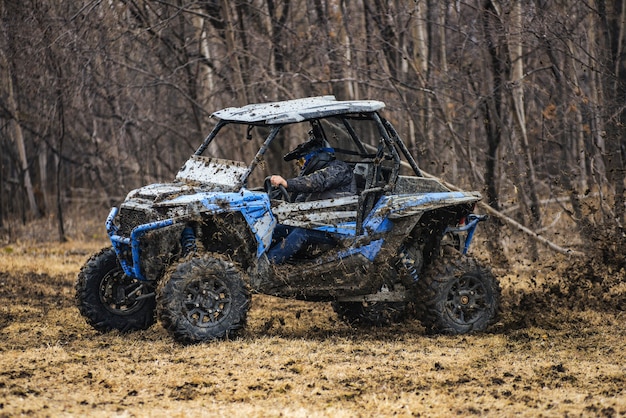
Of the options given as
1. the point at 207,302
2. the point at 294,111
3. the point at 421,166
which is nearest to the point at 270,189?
→ the point at 294,111

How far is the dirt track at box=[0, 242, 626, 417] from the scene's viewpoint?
594 centimetres

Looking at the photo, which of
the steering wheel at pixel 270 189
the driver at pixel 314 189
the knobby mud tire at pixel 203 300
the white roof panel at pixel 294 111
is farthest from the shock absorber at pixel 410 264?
the knobby mud tire at pixel 203 300

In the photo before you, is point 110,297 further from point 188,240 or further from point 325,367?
point 325,367

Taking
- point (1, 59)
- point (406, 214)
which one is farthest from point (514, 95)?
point (1, 59)

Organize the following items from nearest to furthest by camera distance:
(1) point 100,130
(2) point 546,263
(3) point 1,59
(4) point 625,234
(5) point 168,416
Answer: (5) point 168,416
(4) point 625,234
(2) point 546,263
(3) point 1,59
(1) point 100,130

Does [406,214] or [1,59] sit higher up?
[1,59]

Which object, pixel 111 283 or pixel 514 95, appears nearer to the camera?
pixel 111 283

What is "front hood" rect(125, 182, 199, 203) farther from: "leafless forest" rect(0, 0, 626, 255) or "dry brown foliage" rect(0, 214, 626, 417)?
"leafless forest" rect(0, 0, 626, 255)

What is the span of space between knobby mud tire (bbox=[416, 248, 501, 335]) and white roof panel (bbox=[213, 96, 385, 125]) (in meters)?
1.62

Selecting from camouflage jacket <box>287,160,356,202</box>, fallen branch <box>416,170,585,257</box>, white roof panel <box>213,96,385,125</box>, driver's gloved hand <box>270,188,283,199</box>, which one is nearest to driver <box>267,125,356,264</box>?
camouflage jacket <box>287,160,356,202</box>

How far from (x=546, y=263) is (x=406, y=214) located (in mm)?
4875

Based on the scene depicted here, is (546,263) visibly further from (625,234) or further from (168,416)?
(168,416)

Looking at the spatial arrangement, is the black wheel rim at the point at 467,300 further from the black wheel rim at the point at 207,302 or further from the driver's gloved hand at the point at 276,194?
the black wheel rim at the point at 207,302

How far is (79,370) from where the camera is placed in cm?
681
